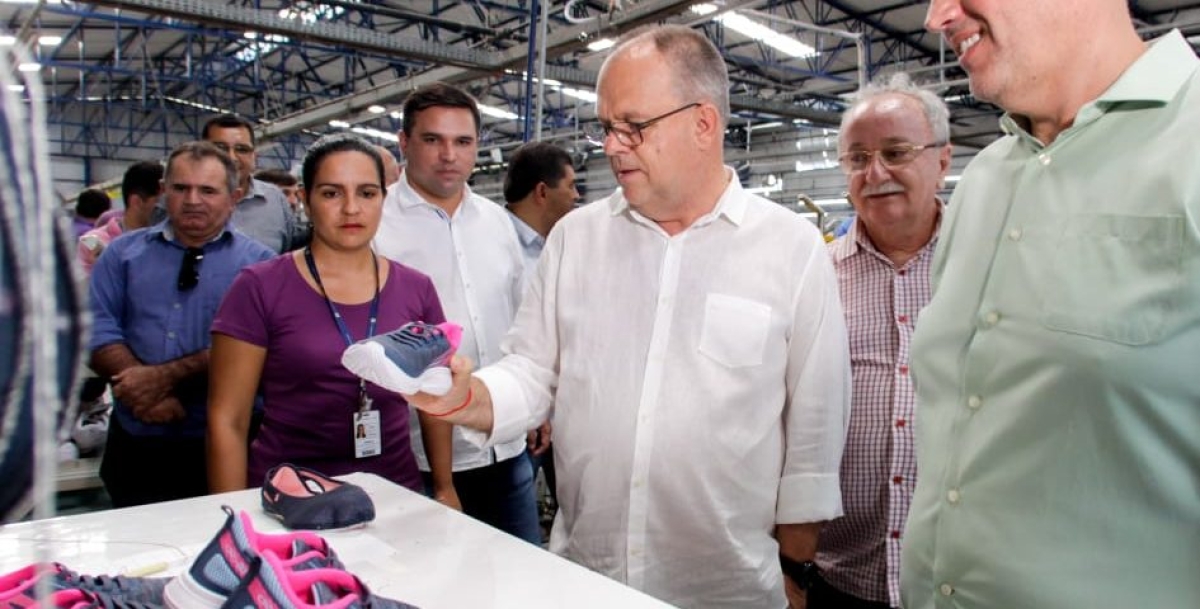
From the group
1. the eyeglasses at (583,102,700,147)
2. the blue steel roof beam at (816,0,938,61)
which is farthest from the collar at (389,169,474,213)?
the blue steel roof beam at (816,0,938,61)

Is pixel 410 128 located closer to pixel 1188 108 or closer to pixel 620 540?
pixel 620 540

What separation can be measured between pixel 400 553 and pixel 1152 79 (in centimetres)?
126

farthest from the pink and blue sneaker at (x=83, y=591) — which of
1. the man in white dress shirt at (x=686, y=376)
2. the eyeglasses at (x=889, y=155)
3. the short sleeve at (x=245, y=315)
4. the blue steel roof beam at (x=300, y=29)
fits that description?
the blue steel roof beam at (x=300, y=29)

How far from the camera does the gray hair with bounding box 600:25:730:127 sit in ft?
4.98

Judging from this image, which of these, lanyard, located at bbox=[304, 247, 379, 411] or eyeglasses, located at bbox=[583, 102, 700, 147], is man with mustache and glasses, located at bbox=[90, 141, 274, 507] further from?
eyeglasses, located at bbox=[583, 102, 700, 147]

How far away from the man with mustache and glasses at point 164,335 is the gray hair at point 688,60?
4.61 feet

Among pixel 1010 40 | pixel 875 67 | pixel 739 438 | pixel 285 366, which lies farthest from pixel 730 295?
pixel 875 67

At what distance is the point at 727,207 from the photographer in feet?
5.20

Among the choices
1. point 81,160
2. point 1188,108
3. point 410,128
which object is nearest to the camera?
point 1188,108

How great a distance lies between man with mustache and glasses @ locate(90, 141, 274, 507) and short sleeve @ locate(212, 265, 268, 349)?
1.50 ft

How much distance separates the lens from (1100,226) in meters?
0.97

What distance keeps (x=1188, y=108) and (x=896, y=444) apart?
34.7 inches

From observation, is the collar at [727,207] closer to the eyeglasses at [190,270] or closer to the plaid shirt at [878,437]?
the plaid shirt at [878,437]

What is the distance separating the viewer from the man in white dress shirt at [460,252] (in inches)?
92.3
